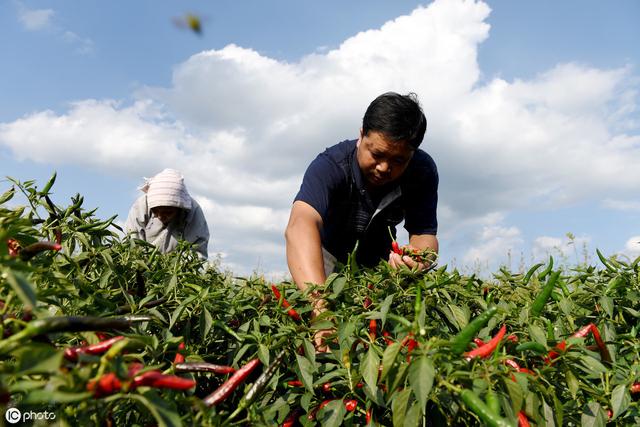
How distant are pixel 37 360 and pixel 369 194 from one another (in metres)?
2.97

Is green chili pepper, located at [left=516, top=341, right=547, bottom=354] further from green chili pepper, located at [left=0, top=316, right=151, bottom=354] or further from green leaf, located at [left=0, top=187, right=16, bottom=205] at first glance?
green leaf, located at [left=0, top=187, right=16, bottom=205]

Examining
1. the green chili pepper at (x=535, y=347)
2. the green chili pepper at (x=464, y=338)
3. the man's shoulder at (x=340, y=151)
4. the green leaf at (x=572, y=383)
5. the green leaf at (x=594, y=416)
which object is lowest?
the green leaf at (x=594, y=416)

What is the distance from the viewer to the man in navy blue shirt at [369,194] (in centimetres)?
298

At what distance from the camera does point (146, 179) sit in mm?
5297

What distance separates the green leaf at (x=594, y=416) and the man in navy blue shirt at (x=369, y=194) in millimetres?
1283

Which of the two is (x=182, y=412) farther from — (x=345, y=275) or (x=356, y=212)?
(x=356, y=212)

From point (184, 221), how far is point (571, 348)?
13.8 ft

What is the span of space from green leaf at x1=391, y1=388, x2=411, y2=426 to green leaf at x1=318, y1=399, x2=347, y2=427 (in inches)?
8.4

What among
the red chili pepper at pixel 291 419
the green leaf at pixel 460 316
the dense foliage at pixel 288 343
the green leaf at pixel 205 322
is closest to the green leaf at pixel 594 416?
the dense foliage at pixel 288 343

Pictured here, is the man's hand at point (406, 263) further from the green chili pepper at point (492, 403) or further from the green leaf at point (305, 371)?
the green chili pepper at point (492, 403)

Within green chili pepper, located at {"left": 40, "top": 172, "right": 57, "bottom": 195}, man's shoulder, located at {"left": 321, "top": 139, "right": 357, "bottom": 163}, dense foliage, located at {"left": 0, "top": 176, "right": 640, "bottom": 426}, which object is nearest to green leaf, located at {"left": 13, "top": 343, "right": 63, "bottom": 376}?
dense foliage, located at {"left": 0, "top": 176, "right": 640, "bottom": 426}

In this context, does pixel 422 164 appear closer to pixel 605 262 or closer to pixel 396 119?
pixel 396 119

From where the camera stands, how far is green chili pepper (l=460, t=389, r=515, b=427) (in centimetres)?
96

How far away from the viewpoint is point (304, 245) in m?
2.82
